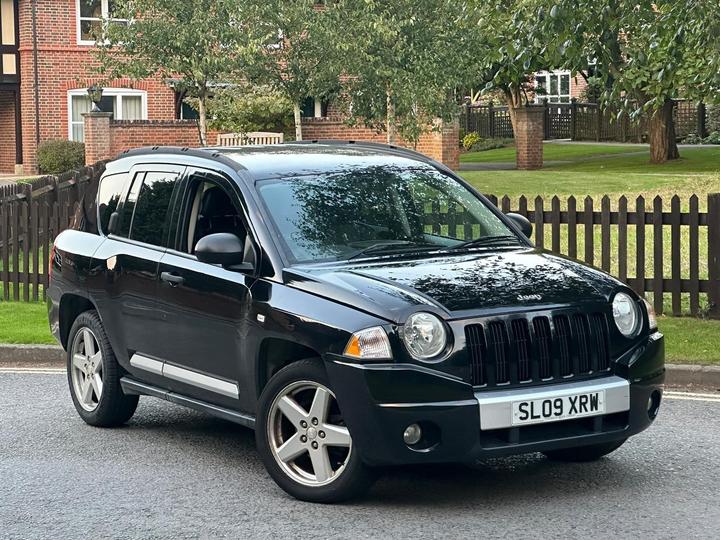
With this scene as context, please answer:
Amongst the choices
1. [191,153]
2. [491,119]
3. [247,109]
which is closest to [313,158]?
[191,153]

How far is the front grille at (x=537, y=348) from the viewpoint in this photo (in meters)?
6.44

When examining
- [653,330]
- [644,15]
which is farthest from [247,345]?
[644,15]

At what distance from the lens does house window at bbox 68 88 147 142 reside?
4272 centimetres

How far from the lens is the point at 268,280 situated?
281 inches

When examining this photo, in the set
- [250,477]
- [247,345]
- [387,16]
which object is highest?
[387,16]

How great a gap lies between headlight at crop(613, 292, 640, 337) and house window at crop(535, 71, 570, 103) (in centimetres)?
5634

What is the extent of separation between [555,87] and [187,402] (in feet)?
190

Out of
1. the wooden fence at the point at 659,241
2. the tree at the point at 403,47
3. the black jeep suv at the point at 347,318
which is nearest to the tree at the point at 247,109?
the tree at the point at 403,47

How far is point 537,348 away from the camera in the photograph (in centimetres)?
655

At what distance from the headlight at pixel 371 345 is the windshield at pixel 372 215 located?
3.08 feet

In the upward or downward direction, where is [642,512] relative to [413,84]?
downward

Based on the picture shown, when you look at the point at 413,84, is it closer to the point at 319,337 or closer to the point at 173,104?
the point at 173,104

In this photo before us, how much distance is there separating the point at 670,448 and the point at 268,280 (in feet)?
8.61

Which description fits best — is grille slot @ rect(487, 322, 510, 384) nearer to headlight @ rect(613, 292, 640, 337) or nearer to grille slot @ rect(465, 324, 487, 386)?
grille slot @ rect(465, 324, 487, 386)
